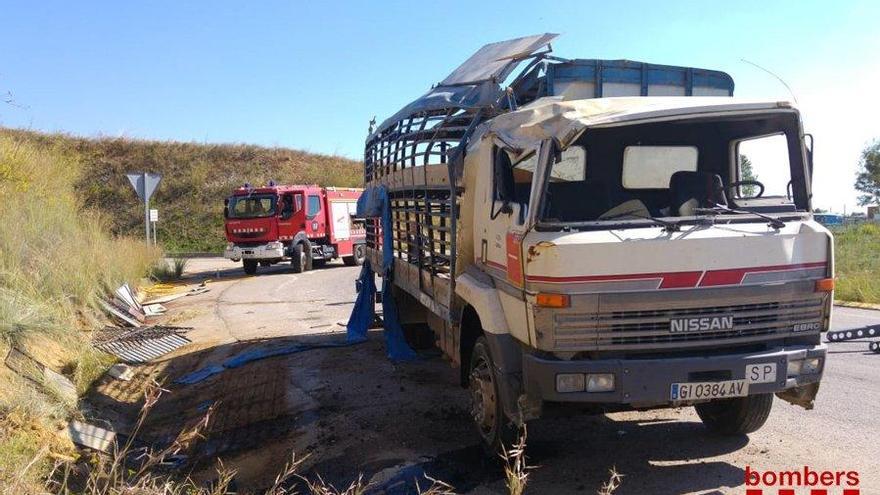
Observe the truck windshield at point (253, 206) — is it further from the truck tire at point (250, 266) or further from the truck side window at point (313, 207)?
the truck tire at point (250, 266)

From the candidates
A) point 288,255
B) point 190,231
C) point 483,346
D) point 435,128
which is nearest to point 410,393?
point 483,346

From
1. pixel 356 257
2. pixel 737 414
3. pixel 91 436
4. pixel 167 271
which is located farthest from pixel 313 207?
pixel 737 414

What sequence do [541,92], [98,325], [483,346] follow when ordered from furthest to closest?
[98,325] < [541,92] < [483,346]

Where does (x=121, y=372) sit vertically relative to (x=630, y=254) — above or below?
below

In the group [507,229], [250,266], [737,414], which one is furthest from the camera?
[250,266]

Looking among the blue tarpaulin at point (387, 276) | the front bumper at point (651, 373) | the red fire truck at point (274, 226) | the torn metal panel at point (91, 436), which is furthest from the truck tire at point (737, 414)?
the red fire truck at point (274, 226)

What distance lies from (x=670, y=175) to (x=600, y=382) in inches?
75.6

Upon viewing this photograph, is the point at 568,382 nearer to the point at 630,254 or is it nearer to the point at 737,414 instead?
the point at 630,254

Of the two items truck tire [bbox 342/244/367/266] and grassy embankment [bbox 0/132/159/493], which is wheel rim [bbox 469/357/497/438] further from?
truck tire [bbox 342/244/367/266]

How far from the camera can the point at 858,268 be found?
18.2 m

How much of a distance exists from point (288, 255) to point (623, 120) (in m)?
19.2

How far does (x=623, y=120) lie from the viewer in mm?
4391

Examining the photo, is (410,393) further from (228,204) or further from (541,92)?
(228,204)

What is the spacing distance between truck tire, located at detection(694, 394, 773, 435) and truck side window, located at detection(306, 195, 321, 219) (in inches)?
747
